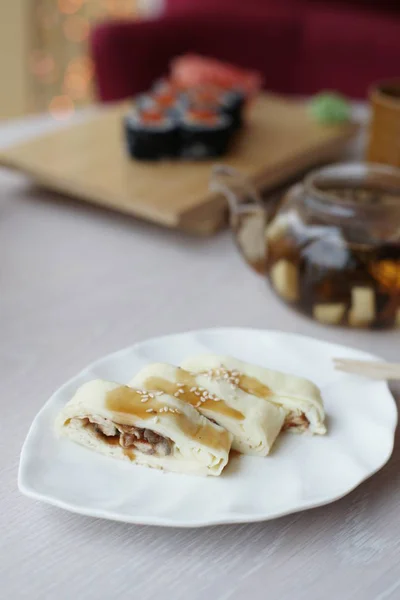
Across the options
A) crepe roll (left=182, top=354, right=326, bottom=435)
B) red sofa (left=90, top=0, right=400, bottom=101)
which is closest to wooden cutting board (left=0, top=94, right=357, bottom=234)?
crepe roll (left=182, top=354, right=326, bottom=435)

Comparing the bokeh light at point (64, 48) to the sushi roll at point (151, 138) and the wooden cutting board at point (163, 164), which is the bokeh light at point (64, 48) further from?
the sushi roll at point (151, 138)

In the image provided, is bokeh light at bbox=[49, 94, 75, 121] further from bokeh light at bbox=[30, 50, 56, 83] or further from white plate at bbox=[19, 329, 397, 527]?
white plate at bbox=[19, 329, 397, 527]

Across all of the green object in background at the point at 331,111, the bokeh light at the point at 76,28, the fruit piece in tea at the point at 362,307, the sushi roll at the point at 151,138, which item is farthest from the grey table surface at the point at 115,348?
the bokeh light at the point at 76,28

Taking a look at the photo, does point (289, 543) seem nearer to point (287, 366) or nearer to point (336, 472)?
point (336, 472)

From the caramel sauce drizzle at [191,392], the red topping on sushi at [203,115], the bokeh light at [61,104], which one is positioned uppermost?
the red topping on sushi at [203,115]

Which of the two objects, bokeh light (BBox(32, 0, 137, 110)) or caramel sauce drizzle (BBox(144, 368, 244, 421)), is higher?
caramel sauce drizzle (BBox(144, 368, 244, 421))

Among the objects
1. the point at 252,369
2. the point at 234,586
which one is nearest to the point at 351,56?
the point at 252,369

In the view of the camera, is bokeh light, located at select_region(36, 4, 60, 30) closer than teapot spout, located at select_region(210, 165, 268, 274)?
No

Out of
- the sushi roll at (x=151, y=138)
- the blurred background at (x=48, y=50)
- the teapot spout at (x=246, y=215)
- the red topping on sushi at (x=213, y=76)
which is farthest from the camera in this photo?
the blurred background at (x=48, y=50)
